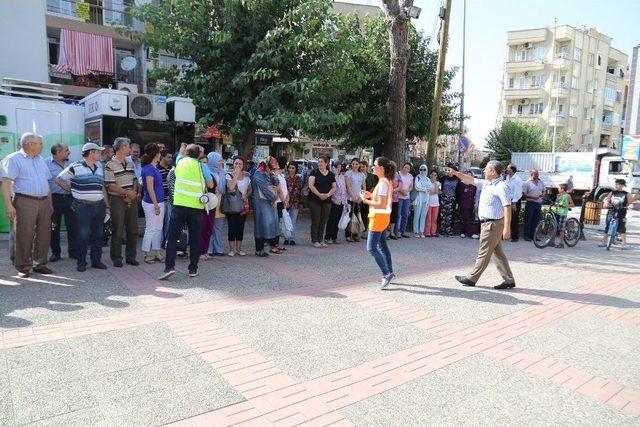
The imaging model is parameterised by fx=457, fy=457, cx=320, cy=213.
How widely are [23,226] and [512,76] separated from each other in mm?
55361

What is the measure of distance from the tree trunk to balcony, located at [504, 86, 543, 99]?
43.3 m

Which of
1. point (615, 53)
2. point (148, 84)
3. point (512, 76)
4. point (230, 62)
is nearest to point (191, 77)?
point (230, 62)

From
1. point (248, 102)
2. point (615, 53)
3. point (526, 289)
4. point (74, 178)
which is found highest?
point (615, 53)

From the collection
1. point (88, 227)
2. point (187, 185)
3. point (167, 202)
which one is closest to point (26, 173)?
point (88, 227)

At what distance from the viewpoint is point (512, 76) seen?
52219 millimetres

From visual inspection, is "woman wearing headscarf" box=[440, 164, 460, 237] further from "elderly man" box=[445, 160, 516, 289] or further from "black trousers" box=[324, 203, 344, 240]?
"elderly man" box=[445, 160, 516, 289]

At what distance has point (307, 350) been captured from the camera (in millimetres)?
4207

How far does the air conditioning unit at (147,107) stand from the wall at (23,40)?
4.51 metres

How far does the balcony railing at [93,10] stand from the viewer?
2062cm

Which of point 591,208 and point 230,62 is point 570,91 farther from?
point 230,62

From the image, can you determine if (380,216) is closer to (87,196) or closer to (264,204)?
(264,204)

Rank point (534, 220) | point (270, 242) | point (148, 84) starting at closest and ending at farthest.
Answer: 1. point (270, 242)
2. point (534, 220)
3. point (148, 84)

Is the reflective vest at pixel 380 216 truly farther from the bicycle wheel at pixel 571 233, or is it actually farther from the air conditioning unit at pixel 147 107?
the bicycle wheel at pixel 571 233

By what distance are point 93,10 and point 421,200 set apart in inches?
768
